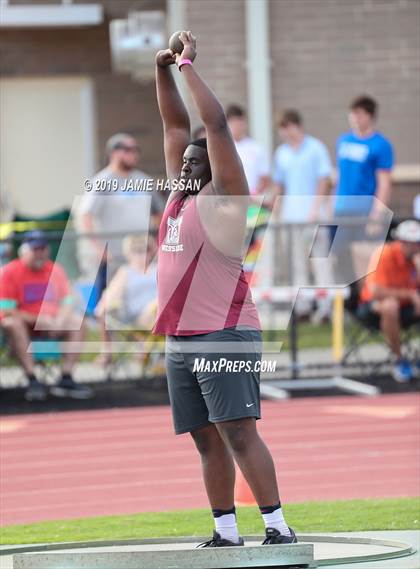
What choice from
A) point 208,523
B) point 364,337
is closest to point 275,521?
point 208,523

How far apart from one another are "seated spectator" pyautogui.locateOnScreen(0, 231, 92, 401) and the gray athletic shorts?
6792 millimetres

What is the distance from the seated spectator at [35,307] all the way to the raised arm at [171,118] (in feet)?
21.4

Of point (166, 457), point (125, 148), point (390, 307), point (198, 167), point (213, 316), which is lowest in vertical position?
point (166, 457)

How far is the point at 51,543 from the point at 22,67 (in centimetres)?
1370

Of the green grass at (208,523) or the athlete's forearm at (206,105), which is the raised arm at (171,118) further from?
the green grass at (208,523)

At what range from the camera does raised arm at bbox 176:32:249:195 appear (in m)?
6.31

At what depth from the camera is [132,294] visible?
13.6 m

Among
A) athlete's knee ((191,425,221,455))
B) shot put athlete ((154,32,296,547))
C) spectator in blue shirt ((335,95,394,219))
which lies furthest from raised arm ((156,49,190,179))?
spectator in blue shirt ((335,95,394,219))

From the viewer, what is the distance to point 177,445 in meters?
11.3

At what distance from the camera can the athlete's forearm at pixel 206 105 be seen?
20.7 feet

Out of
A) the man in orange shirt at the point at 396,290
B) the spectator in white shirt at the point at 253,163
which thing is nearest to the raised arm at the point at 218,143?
the man in orange shirt at the point at 396,290

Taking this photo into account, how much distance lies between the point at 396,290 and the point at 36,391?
3.63 metres

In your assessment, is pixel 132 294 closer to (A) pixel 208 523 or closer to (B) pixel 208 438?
(A) pixel 208 523

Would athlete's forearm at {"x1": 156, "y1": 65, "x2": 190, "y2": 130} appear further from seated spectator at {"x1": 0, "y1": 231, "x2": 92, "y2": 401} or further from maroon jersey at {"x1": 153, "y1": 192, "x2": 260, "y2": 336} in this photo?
seated spectator at {"x1": 0, "y1": 231, "x2": 92, "y2": 401}
